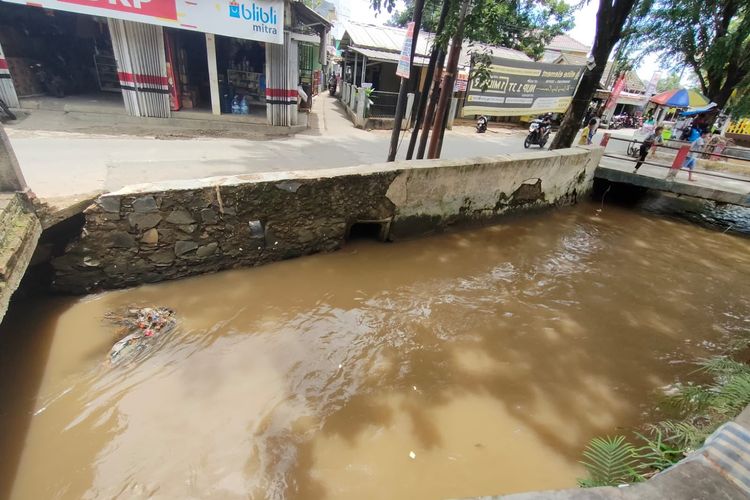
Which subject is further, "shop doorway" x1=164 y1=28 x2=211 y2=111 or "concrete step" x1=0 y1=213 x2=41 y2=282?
"shop doorway" x1=164 y1=28 x2=211 y2=111

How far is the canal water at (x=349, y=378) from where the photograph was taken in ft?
8.58

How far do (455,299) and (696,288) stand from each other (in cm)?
403

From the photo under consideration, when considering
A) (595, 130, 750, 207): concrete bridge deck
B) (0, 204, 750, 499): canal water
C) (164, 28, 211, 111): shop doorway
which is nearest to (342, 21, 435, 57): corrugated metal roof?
(164, 28, 211, 111): shop doorway

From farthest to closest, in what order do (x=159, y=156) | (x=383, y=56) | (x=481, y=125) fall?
1. (x=481, y=125)
2. (x=383, y=56)
3. (x=159, y=156)

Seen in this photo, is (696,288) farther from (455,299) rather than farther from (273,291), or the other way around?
(273,291)

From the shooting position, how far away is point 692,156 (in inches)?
358

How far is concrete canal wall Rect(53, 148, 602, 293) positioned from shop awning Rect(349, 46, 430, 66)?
9.34 m

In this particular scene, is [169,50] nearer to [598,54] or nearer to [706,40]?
[598,54]

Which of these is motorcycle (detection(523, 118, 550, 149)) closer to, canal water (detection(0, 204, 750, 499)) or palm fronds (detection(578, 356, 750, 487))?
canal water (detection(0, 204, 750, 499))

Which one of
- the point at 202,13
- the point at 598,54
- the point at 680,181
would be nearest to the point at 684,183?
the point at 680,181

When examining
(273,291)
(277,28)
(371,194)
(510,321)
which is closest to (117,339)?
(273,291)

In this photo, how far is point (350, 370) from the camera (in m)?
3.51

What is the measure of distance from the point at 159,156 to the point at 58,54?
8175 millimetres

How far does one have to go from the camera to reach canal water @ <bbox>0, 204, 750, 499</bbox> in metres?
2.62
